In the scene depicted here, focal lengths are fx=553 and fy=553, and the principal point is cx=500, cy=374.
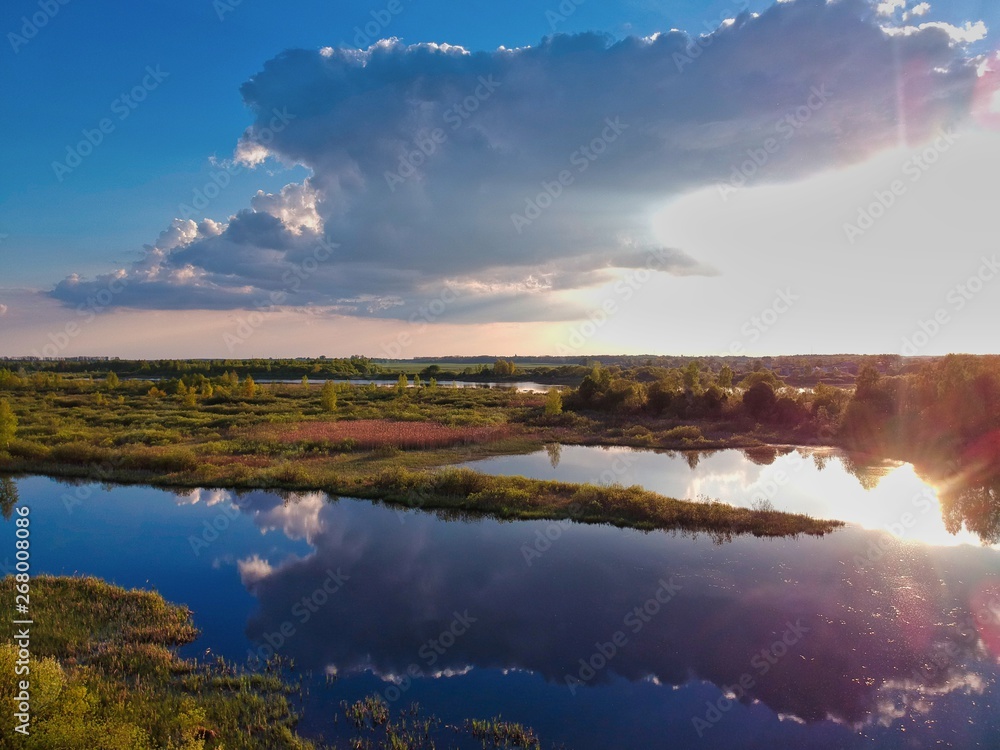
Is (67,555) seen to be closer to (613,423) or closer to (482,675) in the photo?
(482,675)

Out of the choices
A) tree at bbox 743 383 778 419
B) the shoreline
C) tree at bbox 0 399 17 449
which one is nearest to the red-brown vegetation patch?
the shoreline

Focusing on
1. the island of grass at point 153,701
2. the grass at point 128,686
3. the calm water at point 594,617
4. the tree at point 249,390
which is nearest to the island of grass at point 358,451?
the calm water at point 594,617

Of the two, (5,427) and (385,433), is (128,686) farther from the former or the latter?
(5,427)

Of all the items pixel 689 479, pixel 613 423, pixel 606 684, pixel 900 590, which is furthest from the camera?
pixel 613 423

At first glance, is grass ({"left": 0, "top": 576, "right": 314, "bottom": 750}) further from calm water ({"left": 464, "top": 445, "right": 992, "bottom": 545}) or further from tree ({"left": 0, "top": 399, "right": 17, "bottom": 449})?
tree ({"left": 0, "top": 399, "right": 17, "bottom": 449})

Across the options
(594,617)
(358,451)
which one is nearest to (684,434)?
(358,451)

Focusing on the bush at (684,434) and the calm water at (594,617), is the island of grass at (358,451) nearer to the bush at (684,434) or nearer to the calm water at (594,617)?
the bush at (684,434)

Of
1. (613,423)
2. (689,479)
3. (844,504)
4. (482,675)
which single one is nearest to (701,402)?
(613,423)
